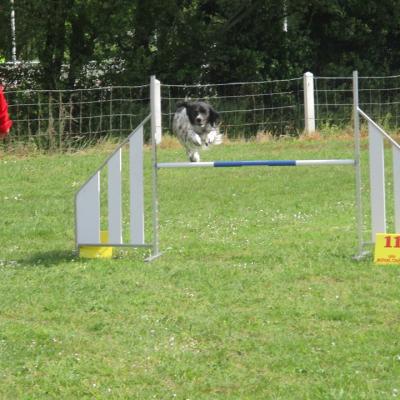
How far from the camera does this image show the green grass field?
540cm

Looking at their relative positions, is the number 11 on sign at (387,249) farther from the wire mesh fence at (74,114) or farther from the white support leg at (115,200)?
the wire mesh fence at (74,114)

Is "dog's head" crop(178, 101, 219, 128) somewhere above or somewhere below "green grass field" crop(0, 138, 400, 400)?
above

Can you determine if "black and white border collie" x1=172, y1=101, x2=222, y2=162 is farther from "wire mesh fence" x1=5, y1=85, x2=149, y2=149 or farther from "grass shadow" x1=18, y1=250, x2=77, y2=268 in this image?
"wire mesh fence" x1=5, y1=85, x2=149, y2=149

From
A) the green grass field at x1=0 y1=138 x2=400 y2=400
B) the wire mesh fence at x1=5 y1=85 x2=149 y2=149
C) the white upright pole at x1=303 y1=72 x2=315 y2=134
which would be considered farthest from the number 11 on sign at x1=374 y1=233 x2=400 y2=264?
the white upright pole at x1=303 y1=72 x2=315 y2=134

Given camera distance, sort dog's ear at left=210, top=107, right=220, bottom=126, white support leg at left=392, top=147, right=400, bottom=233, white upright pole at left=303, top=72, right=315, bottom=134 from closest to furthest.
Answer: white support leg at left=392, top=147, right=400, bottom=233
dog's ear at left=210, top=107, right=220, bottom=126
white upright pole at left=303, top=72, right=315, bottom=134

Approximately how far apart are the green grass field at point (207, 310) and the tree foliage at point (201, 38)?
40.0 ft

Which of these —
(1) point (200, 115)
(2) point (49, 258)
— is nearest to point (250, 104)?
(1) point (200, 115)

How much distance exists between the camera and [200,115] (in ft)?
37.2

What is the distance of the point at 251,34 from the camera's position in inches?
984

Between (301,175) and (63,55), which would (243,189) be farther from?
(63,55)

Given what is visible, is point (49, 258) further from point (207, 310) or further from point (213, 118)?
point (213, 118)

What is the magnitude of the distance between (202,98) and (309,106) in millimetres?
2598

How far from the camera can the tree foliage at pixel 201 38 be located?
23422mm

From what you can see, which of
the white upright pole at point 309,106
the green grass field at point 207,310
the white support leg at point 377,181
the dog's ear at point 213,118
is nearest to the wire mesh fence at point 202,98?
the white upright pole at point 309,106
